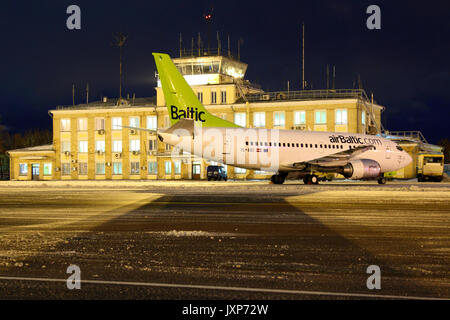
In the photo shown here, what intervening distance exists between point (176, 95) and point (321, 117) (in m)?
35.2

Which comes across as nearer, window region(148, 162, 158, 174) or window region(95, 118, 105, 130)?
window region(148, 162, 158, 174)

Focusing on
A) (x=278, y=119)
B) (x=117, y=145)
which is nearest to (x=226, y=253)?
(x=278, y=119)

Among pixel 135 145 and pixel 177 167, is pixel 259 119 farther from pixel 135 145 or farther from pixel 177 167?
pixel 135 145

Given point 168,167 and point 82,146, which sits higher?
point 82,146

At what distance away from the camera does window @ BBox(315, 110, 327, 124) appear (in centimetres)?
6481

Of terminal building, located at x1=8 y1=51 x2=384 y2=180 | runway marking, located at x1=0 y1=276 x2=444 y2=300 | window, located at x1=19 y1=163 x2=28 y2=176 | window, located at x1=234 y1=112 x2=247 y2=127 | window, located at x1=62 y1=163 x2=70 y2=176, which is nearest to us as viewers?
runway marking, located at x1=0 y1=276 x2=444 y2=300

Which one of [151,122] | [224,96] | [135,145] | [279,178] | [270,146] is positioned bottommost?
[279,178]

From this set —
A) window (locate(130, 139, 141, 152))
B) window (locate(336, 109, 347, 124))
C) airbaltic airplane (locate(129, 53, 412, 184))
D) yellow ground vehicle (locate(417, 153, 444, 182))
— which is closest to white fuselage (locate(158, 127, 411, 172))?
airbaltic airplane (locate(129, 53, 412, 184))

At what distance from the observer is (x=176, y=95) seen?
34.1 meters

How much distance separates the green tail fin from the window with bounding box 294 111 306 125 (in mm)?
31724

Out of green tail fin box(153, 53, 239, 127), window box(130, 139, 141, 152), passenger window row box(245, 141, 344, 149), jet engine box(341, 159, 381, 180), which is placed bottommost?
jet engine box(341, 159, 381, 180)

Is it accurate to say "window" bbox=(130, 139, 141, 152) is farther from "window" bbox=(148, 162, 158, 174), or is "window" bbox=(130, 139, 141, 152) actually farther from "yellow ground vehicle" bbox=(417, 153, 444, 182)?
"yellow ground vehicle" bbox=(417, 153, 444, 182)

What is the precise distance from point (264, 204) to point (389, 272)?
12571 millimetres
